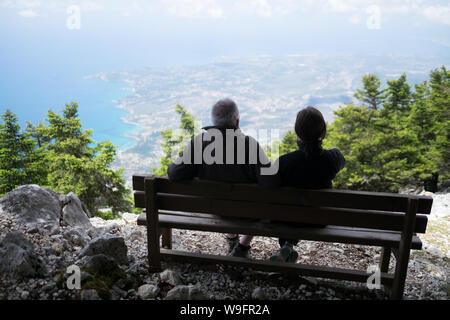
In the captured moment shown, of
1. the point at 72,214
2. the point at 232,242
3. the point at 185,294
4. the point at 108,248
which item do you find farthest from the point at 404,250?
the point at 72,214

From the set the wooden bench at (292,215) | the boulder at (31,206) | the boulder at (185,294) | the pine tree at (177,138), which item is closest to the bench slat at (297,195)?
the wooden bench at (292,215)

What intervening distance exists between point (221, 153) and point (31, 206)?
3.50 m

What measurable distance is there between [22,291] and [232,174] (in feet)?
7.17

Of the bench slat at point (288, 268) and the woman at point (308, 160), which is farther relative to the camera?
the bench slat at point (288, 268)

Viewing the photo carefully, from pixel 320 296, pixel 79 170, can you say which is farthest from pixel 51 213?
pixel 79 170

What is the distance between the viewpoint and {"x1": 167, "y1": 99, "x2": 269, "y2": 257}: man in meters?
3.32

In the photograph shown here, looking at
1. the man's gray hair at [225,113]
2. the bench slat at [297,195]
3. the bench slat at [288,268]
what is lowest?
the bench slat at [288,268]

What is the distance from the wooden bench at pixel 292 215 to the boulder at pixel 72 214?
240 cm

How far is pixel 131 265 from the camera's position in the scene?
154 inches

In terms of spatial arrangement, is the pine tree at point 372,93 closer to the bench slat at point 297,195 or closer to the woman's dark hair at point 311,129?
the woman's dark hair at point 311,129

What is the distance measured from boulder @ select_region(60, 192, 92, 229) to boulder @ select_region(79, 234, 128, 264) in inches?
78.4

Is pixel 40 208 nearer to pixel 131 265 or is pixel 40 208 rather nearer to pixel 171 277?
pixel 131 265

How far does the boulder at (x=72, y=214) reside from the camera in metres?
5.57

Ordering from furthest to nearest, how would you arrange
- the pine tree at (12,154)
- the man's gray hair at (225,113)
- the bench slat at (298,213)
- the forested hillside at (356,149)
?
1. the forested hillside at (356,149)
2. the pine tree at (12,154)
3. the man's gray hair at (225,113)
4. the bench slat at (298,213)
